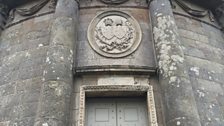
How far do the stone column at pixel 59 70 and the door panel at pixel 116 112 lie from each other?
1028 millimetres

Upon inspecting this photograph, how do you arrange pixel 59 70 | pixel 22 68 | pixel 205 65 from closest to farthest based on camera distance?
pixel 59 70, pixel 22 68, pixel 205 65

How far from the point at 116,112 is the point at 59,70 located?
79.9 inches

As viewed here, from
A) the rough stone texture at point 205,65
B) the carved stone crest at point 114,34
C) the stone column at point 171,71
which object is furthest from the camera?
the carved stone crest at point 114,34

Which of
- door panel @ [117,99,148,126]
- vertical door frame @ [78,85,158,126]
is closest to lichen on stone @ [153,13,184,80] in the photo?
vertical door frame @ [78,85,158,126]

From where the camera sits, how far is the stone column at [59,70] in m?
6.93

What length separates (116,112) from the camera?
8125mm

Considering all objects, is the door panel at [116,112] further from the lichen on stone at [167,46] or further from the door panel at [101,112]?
the lichen on stone at [167,46]

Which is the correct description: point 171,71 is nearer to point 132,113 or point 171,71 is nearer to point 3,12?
point 132,113

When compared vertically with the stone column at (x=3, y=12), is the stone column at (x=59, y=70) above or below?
below

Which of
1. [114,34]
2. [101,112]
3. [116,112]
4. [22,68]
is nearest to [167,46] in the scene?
[114,34]

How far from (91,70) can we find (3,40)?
157 inches

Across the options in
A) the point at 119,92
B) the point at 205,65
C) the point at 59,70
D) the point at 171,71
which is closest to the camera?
the point at 59,70

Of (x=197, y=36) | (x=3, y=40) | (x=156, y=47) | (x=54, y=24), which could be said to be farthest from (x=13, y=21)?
(x=197, y=36)

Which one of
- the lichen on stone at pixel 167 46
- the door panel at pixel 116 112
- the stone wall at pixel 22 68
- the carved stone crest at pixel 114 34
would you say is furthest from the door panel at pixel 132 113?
the stone wall at pixel 22 68
